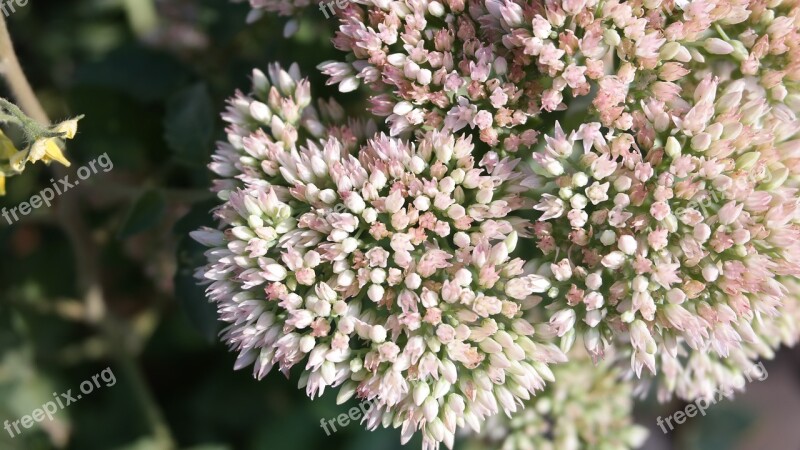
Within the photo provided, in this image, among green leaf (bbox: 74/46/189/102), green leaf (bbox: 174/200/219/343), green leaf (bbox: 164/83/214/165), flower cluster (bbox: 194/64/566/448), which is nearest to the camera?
flower cluster (bbox: 194/64/566/448)

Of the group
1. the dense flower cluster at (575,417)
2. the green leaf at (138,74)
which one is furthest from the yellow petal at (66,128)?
the dense flower cluster at (575,417)

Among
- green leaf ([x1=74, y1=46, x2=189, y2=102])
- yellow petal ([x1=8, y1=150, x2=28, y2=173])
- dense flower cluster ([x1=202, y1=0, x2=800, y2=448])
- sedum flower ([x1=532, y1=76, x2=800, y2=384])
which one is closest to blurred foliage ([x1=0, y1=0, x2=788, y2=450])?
green leaf ([x1=74, y1=46, x2=189, y2=102])

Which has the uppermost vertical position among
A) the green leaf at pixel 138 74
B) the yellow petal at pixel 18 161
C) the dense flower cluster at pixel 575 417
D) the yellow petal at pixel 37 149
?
the yellow petal at pixel 37 149

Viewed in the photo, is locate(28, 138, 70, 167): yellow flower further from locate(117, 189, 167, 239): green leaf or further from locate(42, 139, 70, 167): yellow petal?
locate(117, 189, 167, 239): green leaf

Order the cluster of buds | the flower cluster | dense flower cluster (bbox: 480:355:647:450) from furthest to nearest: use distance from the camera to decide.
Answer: dense flower cluster (bbox: 480:355:647:450), the flower cluster, the cluster of buds

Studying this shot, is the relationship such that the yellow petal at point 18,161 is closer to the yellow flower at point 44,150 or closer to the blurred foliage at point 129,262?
the yellow flower at point 44,150

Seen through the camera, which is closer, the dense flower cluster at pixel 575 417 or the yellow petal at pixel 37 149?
the yellow petal at pixel 37 149
